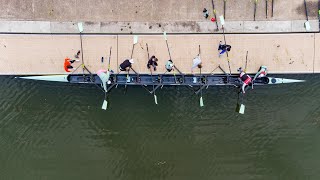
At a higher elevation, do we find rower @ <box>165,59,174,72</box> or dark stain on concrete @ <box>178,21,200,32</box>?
dark stain on concrete @ <box>178,21,200,32</box>

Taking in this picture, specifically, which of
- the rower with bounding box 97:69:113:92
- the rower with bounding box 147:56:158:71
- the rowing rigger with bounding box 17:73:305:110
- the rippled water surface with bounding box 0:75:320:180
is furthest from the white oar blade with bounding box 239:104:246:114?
the rower with bounding box 97:69:113:92

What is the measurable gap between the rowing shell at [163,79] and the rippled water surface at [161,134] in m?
0.68

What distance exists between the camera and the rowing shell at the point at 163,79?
16625 millimetres

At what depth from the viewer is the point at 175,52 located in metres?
17.2

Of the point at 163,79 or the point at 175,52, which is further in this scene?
the point at 175,52

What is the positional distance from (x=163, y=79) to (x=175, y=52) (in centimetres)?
148

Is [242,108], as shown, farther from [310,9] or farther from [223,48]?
[310,9]

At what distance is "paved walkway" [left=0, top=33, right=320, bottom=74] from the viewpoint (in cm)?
1692

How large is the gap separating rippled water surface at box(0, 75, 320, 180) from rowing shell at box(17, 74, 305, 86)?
677mm

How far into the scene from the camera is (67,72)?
16.9 meters

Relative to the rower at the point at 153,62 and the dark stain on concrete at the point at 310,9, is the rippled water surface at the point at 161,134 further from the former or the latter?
the dark stain on concrete at the point at 310,9

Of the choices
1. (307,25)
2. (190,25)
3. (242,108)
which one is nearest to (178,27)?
(190,25)

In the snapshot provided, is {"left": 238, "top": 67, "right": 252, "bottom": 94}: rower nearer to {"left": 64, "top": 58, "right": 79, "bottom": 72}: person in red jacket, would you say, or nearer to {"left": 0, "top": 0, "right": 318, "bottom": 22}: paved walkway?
{"left": 0, "top": 0, "right": 318, "bottom": 22}: paved walkway

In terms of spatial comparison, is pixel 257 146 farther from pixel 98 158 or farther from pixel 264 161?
pixel 98 158
